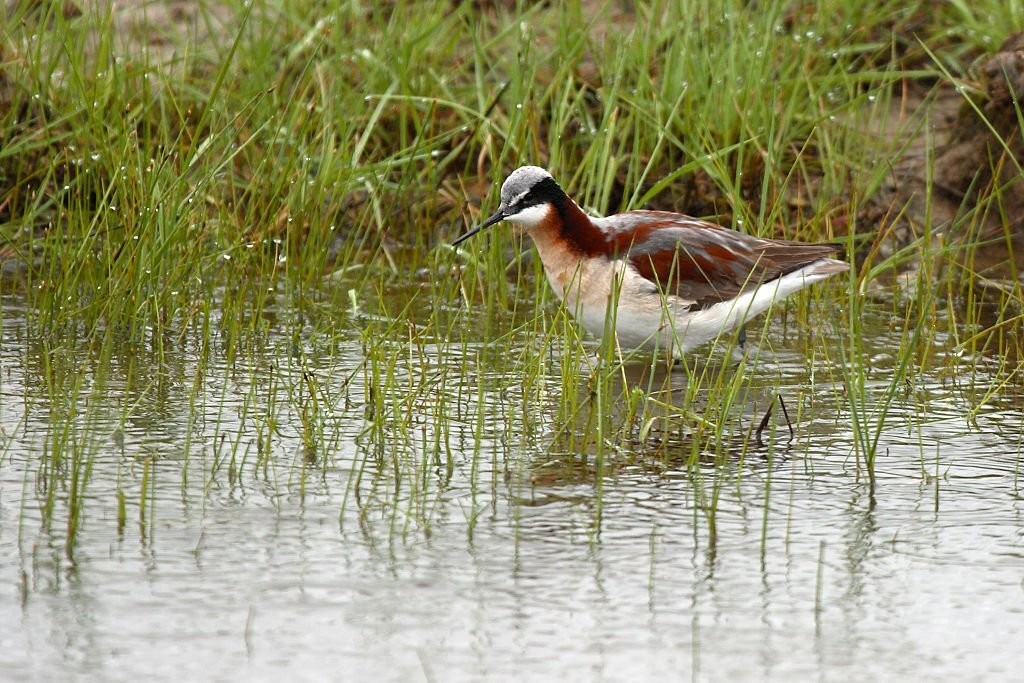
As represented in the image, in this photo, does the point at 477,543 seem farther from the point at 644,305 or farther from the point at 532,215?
the point at 532,215

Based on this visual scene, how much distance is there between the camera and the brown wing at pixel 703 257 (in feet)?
24.2

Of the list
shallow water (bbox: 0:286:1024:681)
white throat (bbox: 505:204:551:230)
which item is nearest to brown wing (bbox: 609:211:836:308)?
white throat (bbox: 505:204:551:230)

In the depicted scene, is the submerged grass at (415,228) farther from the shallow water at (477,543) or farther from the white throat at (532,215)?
the white throat at (532,215)

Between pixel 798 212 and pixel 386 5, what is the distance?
3.54 meters

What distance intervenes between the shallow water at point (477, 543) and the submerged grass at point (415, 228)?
55 mm

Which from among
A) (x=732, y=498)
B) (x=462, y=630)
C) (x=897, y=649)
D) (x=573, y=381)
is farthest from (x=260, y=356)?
(x=897, y=649)

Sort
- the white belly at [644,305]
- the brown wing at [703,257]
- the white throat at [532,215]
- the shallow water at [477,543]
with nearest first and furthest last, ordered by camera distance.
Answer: the shallow water at [477,543] → the white belly at [644,305] → the brown wing at [703,257] → the white throat at [532,215]

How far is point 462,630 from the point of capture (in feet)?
14.3

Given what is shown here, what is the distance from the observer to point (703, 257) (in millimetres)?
7434

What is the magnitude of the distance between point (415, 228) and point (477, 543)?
4.70 m

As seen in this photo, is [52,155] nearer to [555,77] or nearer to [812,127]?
[555,77]

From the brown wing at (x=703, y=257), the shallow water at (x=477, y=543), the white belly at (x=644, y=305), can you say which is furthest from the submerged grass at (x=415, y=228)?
the brown wing at (x=703, y=257)

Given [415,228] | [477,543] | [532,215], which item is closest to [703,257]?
[532,215]

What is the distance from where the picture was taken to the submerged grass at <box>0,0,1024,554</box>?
19.3ft
